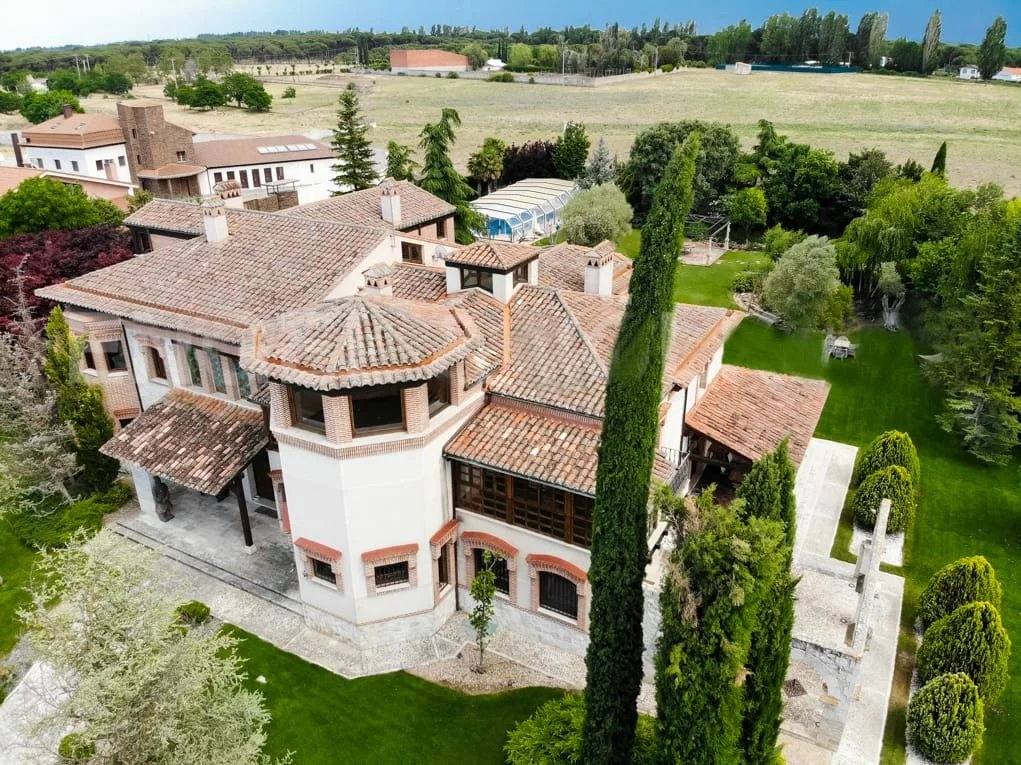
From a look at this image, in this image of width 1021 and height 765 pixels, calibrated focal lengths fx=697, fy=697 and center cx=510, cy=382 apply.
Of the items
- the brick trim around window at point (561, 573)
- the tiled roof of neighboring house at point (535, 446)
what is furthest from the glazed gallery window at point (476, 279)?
the brick trim around window at point (561, 573)

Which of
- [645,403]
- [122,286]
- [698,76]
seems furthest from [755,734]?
[698,76]

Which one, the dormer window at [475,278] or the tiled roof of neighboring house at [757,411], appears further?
the dormer window at [475,278]

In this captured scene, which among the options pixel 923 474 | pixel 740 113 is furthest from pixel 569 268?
pixel 740 113

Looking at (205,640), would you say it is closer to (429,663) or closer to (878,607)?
(429,663)

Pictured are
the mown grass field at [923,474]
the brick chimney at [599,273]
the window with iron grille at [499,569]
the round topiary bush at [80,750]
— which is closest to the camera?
the round topiary bush at [80,750]

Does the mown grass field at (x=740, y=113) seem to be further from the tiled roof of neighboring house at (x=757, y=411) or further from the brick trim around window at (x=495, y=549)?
the brick trim around window at (x=495, y=549)

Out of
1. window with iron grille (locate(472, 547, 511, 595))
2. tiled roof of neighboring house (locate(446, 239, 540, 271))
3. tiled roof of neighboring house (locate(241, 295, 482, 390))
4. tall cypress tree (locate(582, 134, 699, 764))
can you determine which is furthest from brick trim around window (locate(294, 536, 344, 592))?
tiled roof of neighboring house (locate(446, 239, 540, 271))
